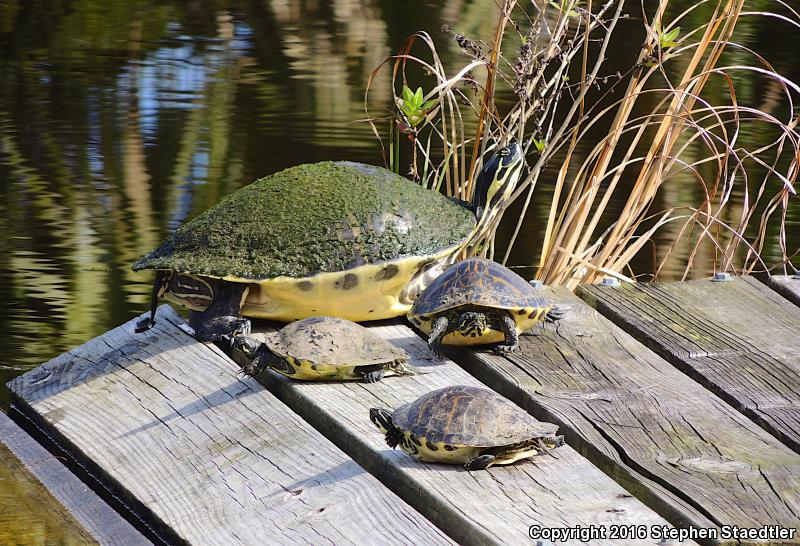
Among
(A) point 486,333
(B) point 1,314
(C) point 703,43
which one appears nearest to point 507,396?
(A) point 486,333

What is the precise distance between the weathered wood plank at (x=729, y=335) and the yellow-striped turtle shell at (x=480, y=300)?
348mm

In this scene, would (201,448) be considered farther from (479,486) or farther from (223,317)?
(479,486)

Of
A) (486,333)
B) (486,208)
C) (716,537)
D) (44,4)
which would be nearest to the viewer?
(716,537)

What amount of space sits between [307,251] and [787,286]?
1452 mm

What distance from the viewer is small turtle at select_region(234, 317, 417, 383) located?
272cm

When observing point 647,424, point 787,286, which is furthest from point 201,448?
point 787,286

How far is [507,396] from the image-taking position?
277cm

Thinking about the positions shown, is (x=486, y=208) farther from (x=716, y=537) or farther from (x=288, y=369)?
(x=716, y=537)

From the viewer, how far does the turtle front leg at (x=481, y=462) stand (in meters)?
2.33

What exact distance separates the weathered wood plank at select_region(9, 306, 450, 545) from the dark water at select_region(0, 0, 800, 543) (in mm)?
330

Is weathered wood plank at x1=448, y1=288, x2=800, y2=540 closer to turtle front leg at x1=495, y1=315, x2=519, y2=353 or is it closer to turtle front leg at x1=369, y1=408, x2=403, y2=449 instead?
turtle front leg at x1=495, y1=315, x2=519, y2=353

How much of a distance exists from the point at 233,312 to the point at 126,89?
4913 millimetres

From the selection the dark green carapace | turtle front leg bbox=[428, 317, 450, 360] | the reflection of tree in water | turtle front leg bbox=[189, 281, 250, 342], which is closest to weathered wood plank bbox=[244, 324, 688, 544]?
turtle front leg bbox=[428, 317, 450, 360]

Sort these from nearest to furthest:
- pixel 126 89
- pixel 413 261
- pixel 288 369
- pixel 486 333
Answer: pixel 288 369 < pixel 486 333 < pixel 413 261 < pixel 126 89
